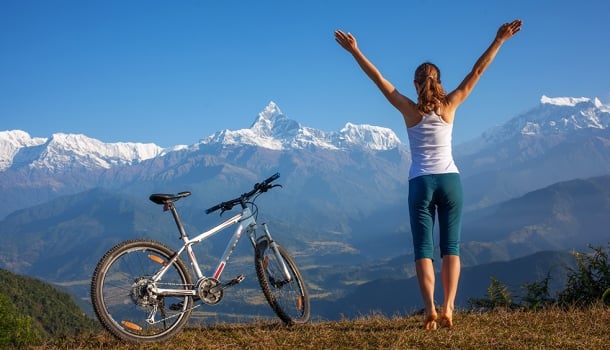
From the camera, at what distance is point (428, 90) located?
5.93 metres

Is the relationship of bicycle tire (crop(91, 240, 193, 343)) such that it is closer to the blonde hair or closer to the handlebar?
the handlebar

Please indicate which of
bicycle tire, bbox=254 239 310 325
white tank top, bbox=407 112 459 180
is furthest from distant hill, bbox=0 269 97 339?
white tank top, bbox=407 112 459 180

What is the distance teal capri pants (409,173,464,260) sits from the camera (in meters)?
5.96

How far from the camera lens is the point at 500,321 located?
22.2 feet

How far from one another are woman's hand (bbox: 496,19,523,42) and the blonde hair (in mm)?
957

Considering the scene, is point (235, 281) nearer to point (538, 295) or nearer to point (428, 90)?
point (428, 90)

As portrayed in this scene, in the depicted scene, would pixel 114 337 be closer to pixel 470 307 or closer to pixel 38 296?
pixel 470 307

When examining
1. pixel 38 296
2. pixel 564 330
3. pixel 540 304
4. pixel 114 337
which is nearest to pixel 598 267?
pixel 540 304

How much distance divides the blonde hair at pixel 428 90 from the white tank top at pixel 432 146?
10cm

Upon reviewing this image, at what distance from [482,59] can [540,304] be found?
162 inches

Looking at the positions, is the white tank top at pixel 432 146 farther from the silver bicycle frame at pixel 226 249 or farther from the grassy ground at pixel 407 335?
the silver bicycle frame at pixel 226 249

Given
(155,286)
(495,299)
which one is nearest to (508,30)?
(495,299)

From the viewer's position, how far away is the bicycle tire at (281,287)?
23.1 ft

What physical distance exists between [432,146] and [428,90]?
598 millimetres
